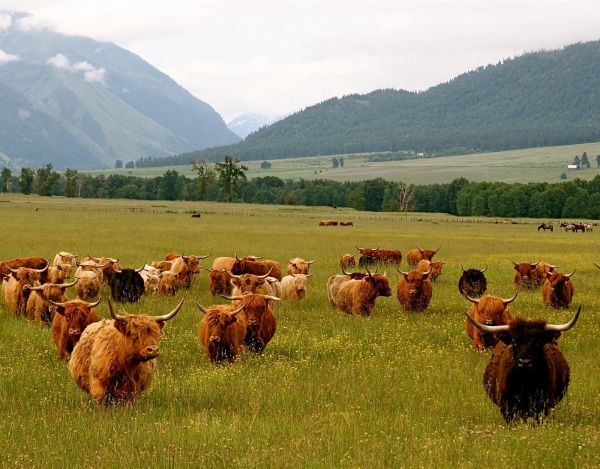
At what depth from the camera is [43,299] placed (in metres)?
16.0

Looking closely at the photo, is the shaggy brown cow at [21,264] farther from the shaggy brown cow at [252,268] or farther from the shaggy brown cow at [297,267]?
the shaggy brown cow at [297,267]

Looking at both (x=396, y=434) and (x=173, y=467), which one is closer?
(x=173, y=467)

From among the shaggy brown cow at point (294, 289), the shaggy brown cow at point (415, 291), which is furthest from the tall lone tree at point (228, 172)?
the shaggy brown cow at point (415, 291)

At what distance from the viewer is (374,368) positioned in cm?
1302

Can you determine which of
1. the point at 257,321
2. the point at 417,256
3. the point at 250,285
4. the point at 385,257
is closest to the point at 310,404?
the point at 257,321

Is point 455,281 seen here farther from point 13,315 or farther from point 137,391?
point 137,391

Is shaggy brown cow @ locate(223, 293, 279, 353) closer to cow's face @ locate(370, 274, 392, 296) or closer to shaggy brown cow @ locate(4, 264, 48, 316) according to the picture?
cow's face @ locate(370, 274, 392, 296)

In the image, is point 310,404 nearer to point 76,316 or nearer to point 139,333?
point 139,333

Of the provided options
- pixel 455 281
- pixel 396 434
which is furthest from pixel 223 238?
pixel 396 434

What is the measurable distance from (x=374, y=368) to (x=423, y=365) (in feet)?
3.19

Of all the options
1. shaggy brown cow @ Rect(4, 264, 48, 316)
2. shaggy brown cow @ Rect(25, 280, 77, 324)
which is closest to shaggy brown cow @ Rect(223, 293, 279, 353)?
shaggy brown cow @ Rect(25, 280, 77, 324)

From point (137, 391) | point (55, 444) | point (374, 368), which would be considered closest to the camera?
point (55, 444)

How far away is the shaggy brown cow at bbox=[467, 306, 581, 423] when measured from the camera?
29.9ft

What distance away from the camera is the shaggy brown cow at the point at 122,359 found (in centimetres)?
977
